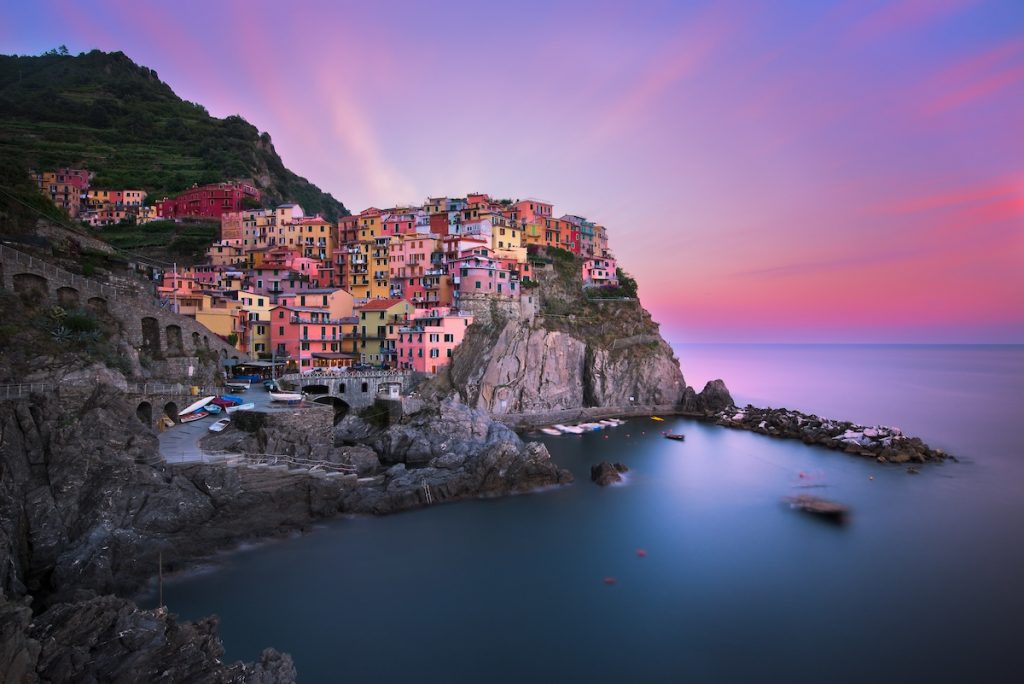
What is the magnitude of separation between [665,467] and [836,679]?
766 inches

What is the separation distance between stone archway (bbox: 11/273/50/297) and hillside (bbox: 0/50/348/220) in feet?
155

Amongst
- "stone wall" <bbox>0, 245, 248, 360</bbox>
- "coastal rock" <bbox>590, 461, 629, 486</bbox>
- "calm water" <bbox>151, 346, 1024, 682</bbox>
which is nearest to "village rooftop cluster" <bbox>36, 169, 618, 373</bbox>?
"stone wall" <bbox>0, 245, 248, 360</bbox>

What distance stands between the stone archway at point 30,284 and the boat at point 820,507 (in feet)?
122

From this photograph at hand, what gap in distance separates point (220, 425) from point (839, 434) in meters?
39.7

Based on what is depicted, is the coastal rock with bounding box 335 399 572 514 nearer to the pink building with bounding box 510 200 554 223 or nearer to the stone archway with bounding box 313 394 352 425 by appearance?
the stone archway with bounding box 313 394 352 425

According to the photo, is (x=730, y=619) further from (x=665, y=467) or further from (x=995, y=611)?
(x=665, y=467)

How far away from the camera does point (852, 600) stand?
710 inches

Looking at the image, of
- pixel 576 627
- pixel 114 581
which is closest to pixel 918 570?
pixel 576 627

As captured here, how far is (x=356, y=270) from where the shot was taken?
50719mm

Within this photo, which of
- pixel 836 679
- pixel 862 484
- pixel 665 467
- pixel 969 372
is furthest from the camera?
pixel 969 372

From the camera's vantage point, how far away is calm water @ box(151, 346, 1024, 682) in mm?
14695

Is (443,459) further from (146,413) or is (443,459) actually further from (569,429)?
(569,429)

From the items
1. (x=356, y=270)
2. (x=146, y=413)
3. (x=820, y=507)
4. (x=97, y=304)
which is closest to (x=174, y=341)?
(x=97, y=304)

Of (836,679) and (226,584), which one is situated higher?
(226,584)
